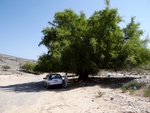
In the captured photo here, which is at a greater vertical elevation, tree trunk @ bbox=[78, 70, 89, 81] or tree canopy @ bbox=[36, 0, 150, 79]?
tree canopy @ bbox=[36, 0, 150, 79]

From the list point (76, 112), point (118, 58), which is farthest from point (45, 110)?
point (118, 58)

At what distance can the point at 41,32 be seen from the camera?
33.8 metres

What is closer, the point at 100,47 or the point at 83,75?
the point at 100,47

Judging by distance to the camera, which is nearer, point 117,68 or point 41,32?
point 117,68

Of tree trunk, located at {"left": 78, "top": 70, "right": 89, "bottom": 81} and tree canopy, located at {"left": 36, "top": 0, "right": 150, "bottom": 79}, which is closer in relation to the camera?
tree canopy, located at {"left": 36, "top": 0, "right": 150, "bottom": 79}

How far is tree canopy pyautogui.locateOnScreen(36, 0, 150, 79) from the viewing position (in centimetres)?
2673

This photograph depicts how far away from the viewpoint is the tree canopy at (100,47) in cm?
2673

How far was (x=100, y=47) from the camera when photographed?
26.7 meters

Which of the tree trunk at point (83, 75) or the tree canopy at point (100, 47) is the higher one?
the tree canopy at point (100, 47)

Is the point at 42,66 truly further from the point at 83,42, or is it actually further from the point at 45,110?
the point at 45,110

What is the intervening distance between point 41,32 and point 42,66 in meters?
6.39

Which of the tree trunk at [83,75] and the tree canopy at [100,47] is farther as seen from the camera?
the tree trunk at [83,75]

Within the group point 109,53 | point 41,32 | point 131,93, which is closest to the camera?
point 131,93

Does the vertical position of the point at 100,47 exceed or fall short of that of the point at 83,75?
it exceeds it
